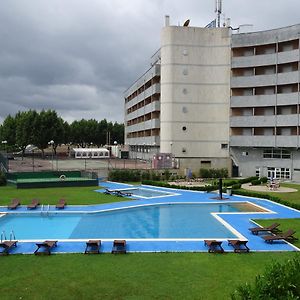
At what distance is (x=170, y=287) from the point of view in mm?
13016

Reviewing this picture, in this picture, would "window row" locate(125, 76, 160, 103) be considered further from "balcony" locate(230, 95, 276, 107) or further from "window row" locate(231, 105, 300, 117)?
"window row" locate(231, 105, 300, 117)

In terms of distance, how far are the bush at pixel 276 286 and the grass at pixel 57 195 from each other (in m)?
24.2

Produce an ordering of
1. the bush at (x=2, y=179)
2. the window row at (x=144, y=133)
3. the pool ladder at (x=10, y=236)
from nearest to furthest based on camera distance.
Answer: the pool ladder at (x=10, y=236) < the bush at (x=2, y=179) < the window row at (x=144, y=133)

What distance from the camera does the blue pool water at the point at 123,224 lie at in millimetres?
21531

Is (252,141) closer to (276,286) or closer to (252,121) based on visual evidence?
(252,121)

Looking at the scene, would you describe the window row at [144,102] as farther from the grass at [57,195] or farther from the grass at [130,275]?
the grass at [130,275]

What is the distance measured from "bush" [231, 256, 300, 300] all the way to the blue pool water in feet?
42.4

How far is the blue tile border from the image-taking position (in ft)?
59.3

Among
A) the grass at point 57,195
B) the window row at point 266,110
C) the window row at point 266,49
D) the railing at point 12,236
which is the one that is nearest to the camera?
the railing at point 12,236

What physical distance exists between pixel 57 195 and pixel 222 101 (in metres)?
30.7

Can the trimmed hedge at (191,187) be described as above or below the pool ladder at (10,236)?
above

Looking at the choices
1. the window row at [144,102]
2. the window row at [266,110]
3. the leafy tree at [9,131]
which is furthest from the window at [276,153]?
the leafy tree at [9,131]

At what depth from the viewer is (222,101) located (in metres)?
56.5

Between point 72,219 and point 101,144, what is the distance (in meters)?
99.0
